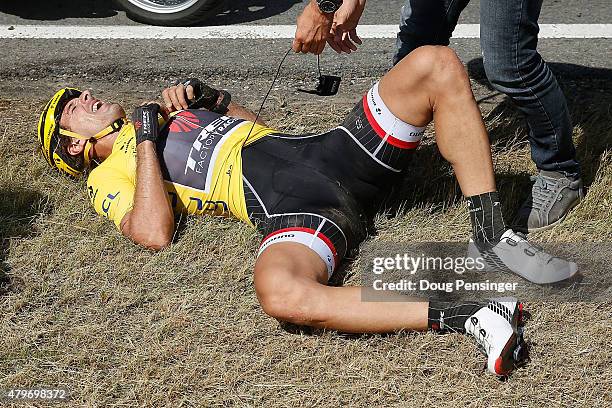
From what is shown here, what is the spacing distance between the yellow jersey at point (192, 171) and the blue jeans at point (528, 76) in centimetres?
113

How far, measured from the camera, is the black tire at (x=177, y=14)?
5992mm

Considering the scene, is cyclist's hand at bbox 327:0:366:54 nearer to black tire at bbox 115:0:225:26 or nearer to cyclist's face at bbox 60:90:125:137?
cyclist's face at bbox 60:90:125:137

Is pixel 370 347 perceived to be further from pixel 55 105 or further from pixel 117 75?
pixel 117 75

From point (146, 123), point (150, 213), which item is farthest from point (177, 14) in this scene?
point (150, 213)

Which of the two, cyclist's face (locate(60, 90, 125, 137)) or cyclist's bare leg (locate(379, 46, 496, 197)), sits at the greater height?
cyclist's bare leg (locate(379, 46, 496, 197))

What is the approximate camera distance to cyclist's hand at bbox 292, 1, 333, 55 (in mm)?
3363

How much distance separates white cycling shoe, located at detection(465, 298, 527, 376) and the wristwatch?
1240 mm

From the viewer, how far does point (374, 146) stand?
3.65m

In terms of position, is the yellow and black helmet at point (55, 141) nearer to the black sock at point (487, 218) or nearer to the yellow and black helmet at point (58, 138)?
the yellow and black helmet at point (58, 138)

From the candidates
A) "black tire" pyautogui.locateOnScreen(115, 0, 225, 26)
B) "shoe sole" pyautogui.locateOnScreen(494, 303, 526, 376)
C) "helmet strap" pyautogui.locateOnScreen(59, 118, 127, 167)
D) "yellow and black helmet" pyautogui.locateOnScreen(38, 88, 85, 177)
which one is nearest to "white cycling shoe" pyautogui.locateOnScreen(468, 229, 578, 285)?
"shoe sole" pyautogui.locateOnScreen(494, 303, 526, 376)

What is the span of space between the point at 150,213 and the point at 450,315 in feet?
4.52

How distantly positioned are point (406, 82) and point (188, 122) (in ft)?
3.67

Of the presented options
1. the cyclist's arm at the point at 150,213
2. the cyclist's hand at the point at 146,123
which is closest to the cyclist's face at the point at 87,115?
the cyclist's hand at the point at 146,123

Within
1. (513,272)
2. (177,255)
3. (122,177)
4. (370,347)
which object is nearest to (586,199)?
(513,272)
